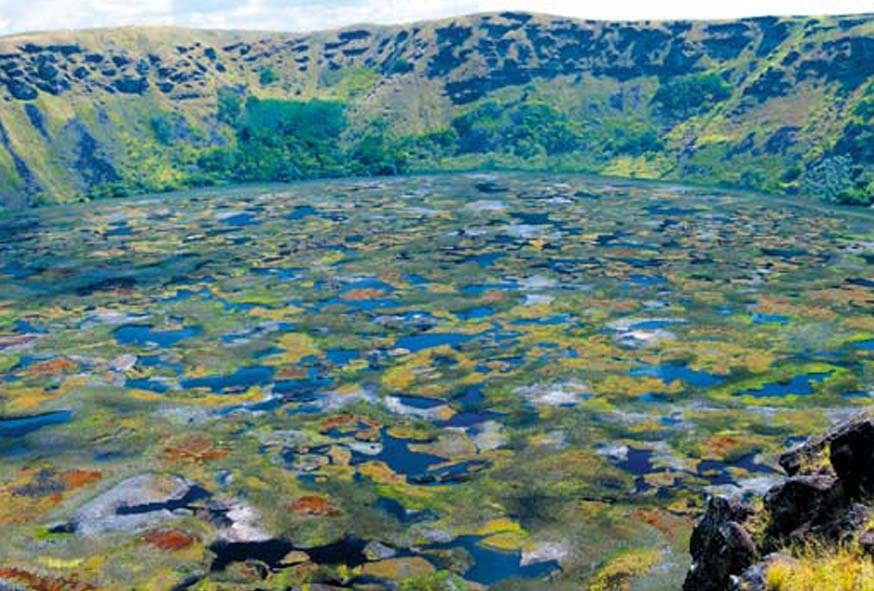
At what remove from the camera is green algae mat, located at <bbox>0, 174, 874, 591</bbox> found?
2867 inches

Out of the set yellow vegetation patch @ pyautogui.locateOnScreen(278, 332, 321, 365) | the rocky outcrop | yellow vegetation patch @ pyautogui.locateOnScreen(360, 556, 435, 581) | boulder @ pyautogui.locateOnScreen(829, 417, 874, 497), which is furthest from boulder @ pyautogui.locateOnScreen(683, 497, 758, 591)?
yellow vegetation patch @ pyautogui.locateOnScreen(278, 332, 321, 365)

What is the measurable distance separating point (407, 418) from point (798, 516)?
6876cm

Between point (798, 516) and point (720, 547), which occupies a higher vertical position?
point (798, 516)

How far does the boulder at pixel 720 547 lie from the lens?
128 ft

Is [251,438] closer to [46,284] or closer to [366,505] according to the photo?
[366,505]

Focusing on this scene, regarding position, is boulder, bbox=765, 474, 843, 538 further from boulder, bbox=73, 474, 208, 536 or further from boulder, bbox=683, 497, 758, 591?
boulder, bbox=73, 474, 208, 536

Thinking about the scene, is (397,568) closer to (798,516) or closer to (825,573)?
(798,516)

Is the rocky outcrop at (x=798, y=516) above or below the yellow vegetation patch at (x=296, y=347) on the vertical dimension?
above

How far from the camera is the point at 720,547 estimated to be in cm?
4009

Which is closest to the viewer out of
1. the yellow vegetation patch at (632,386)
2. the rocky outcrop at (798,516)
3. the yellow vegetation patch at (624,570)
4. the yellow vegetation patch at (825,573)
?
the yellow vegetation patch at (825,573)

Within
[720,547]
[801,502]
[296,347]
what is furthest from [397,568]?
[296,347]

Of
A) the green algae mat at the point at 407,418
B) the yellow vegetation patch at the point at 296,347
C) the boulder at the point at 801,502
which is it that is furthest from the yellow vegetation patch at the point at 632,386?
the boulder at the point at 801,502

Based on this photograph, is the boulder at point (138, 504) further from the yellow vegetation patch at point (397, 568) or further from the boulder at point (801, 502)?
the boulder at point (801, 502)

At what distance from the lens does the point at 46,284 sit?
187 metres
